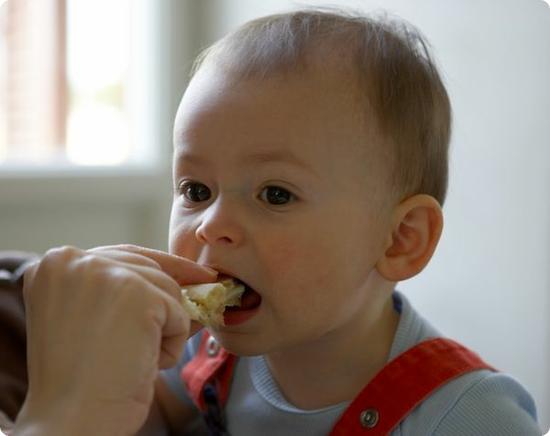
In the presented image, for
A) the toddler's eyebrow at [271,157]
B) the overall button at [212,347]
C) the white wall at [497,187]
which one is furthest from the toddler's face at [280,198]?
the white wall at [497,187]

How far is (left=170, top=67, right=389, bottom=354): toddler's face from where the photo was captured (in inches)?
36.6

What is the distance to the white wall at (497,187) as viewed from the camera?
4.50ft

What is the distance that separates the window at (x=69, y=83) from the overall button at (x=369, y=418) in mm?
1304

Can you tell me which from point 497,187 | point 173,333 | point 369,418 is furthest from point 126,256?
point 497,187

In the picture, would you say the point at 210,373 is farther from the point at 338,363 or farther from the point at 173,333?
the point at 173,333

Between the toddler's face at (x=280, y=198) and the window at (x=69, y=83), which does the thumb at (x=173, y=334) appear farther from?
the window at (x=69, y=83)

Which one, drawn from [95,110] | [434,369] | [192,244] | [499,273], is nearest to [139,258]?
[192,244]

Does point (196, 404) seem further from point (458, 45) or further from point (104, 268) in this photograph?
point (458, 45)

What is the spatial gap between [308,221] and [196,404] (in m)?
0.37

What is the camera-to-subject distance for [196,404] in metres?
1.18

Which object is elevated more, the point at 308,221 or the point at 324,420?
the point at 308,221

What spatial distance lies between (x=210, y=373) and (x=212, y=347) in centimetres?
5

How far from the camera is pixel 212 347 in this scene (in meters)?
1.20

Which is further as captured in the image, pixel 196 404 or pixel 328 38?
pixel 196 404
